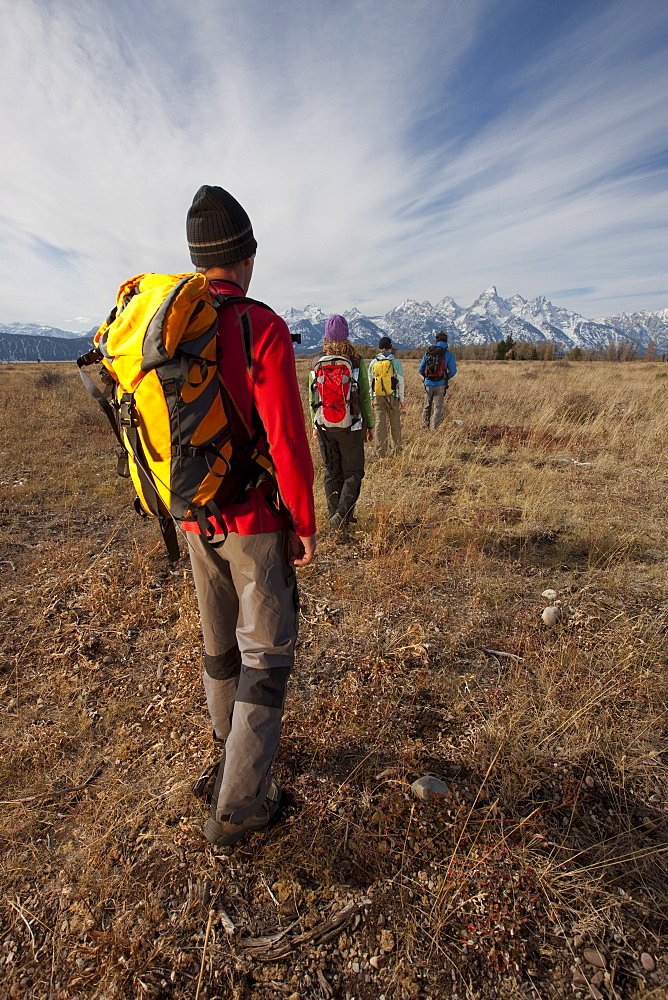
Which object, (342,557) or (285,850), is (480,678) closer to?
(285,850)

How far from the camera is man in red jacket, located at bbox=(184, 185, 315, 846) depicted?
163 centimetres

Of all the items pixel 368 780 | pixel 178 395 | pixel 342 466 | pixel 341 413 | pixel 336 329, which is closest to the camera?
pixel 178 395

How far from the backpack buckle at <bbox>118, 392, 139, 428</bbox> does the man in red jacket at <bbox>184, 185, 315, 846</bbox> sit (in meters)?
0.35

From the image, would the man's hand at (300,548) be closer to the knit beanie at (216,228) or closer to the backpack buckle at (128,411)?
the backpack buckle at (128,411)

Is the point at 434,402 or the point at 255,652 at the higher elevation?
the point at 434,402

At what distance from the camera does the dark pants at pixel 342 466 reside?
4.92 metres

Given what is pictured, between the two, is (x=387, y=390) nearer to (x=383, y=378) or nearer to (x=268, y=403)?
(x=383, y=378)

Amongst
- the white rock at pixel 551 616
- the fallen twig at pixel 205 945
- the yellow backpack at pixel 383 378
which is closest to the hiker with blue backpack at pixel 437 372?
the yellow backpack at pixel 383 378

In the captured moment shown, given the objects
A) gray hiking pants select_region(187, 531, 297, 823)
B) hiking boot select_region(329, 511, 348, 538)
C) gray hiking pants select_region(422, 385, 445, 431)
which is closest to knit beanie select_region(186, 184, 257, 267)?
gray hiking pants select_region(187, 531, 297, 823)

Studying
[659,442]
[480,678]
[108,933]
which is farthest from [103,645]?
[659,442]

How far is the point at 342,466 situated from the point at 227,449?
3.60m

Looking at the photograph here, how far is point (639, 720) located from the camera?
255cm

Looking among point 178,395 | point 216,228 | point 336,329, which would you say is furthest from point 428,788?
point 336,329

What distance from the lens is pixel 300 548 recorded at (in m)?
1.91
